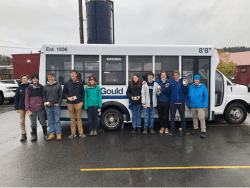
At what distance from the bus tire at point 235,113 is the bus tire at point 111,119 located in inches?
151

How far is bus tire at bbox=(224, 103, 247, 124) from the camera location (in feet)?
20.4

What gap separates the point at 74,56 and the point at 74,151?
9.46 feet

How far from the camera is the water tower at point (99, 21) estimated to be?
729 inches

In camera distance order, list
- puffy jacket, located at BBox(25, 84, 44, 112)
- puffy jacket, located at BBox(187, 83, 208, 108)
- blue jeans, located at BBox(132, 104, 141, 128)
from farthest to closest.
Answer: blue jeans, located at BBox(132, 104, 141, 128) < puffy jacket, located at BBox(187, 83, 208, 108) < puffy jacket, located at BBox(25, 84, 44, 112)

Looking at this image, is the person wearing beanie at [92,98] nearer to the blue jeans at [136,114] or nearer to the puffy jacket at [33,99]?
the blue jeans at [136,114]

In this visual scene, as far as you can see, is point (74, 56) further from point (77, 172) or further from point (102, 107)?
point (77, 172)

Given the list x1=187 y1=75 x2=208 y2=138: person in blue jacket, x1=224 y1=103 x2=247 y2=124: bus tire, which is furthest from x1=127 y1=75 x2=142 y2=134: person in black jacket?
x1=224 y1=103 x2=247 y2=124: bus tire

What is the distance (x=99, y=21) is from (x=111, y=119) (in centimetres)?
1555

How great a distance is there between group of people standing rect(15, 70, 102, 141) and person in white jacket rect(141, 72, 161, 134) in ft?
4.43

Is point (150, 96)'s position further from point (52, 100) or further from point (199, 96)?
point (52, 100)

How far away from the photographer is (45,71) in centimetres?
548

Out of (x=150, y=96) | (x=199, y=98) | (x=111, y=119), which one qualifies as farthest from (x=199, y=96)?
(x=111, y=119)

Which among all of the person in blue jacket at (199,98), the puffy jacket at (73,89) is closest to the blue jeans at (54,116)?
the puffy jacket at (73,89)

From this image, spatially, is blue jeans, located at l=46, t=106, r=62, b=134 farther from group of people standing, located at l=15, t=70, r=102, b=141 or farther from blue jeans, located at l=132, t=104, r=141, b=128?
blue jeans, located at l=132, t=104, r=141, b=128
